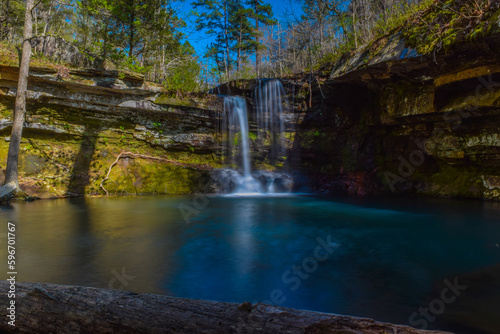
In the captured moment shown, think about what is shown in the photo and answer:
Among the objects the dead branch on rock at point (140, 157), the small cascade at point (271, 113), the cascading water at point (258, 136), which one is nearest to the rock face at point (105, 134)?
the dead branch on rock at point (140, 157)

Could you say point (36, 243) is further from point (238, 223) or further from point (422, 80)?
point (422, 80)

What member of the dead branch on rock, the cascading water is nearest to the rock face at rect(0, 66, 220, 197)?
the dead branch on rock

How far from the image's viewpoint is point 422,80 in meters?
8.55

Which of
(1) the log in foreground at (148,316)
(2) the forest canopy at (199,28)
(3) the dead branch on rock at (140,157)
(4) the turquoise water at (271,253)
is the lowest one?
(4) the turquoise water at (271,253)

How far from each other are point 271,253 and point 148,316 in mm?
2855

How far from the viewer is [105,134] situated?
11.8m

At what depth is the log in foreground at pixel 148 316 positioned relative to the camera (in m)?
1.42

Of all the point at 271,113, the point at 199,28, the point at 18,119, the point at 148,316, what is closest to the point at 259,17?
the point at 199,28

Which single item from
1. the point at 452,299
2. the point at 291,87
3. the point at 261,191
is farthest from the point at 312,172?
the point at 452,299

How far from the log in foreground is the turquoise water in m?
1.23

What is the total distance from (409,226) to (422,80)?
4916mm

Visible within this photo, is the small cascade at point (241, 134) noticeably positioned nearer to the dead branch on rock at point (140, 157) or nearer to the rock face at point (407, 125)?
the dead branch on rock at point (140, 157)

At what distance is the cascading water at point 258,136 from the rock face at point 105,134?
790 mm

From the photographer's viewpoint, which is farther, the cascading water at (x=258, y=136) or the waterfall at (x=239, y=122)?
the waterfall at (x=239, y=122)
